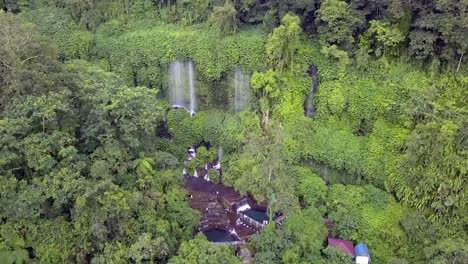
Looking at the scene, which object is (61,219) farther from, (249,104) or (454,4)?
(454,4)

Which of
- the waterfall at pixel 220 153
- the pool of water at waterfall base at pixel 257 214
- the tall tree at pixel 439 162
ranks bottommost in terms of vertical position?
the pool of water at waterfall base at pixel 257 214

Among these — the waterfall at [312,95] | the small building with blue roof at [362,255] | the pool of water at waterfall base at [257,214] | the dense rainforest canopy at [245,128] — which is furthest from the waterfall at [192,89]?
the small building with blue roof at [362,255]

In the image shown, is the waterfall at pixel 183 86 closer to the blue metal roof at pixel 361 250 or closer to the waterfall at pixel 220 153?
the waterfall at pixel 220 153

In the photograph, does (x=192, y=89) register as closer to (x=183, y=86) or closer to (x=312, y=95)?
(x=183, y=86)

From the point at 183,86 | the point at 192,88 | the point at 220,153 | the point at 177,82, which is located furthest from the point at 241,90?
the point at 177,82

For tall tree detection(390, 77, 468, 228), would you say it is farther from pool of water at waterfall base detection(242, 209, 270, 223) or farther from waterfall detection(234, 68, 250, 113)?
waterfall detection(234, 68, 250, 113)

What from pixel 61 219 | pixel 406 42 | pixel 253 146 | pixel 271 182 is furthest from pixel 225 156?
pixel 406 42

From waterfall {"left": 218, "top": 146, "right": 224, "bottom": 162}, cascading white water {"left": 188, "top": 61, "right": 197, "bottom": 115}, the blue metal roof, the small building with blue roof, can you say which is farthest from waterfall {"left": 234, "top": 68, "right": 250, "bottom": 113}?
the small building with blue roof
